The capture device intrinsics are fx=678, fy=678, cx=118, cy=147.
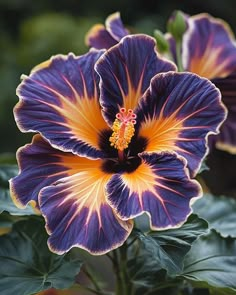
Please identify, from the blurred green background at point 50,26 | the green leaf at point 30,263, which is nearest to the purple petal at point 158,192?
the green leaf at point 30,263

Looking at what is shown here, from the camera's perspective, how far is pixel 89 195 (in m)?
0.73

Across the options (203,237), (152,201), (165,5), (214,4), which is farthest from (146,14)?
(152,201)

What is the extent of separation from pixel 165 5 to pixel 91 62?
6.76 ft

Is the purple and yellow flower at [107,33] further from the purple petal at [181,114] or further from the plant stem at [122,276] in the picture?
the plant stem at [122,276]

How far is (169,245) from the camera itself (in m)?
0.76

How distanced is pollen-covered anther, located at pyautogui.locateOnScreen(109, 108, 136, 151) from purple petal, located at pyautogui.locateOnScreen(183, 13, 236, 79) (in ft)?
0.76

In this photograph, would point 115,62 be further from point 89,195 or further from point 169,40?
point 169,40

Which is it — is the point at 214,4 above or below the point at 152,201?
below

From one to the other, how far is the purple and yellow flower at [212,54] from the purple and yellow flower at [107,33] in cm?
12

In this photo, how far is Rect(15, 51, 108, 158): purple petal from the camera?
75 cm

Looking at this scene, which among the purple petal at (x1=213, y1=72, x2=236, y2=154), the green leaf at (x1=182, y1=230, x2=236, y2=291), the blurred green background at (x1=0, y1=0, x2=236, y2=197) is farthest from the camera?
the blurred green background at (x1=0, y1=0, x2=236, y2=197)

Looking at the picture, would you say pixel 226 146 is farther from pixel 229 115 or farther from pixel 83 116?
pixel 83 116

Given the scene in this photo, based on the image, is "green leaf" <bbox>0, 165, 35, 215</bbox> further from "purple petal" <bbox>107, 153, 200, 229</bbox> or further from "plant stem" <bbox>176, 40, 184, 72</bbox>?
"plant stem" <bbox>176, 40, 184, 72</bbox>

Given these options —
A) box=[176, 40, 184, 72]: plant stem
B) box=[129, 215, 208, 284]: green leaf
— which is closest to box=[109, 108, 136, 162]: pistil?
box=[129, 215, 208, 284]: green leaf
